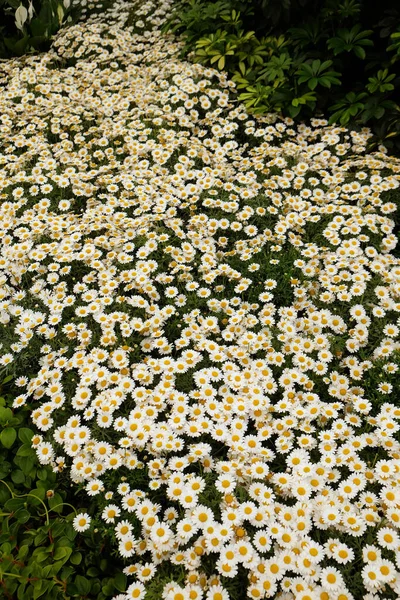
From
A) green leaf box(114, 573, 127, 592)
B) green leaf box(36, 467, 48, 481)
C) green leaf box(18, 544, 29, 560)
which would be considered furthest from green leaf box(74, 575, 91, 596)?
green leaf box(36, 467, 48, 481)

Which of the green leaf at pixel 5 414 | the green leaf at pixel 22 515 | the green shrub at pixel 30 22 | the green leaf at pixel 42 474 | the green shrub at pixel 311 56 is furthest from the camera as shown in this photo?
the green shrub at pixel 30 22

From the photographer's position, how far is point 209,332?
9.55 feet

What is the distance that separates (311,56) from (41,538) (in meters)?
3.95

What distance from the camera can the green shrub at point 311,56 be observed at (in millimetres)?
3846

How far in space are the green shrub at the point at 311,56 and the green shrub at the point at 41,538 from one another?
321cm

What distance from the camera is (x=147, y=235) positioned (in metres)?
3.42

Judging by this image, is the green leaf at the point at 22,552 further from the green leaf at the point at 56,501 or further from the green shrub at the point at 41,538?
the green leaf at the point at 56,501

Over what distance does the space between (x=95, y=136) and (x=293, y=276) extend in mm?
2352

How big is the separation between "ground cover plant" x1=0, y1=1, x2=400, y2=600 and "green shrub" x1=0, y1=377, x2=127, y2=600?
2.7 inches

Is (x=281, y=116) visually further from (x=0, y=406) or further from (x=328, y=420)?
(x=0, y=406)

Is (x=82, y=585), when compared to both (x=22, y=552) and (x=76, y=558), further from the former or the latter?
(x=22, y=552)

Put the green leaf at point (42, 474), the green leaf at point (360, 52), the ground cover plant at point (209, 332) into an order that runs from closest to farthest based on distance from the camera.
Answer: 1. the ground cover plant at point (209, 332)
2. the green leaf at point (42, 474)
3. the green leaf at point (360, 52)

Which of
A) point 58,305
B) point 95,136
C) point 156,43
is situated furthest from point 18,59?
point 58,305

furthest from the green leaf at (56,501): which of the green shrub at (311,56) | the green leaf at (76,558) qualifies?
the green shrub at (311,56)
